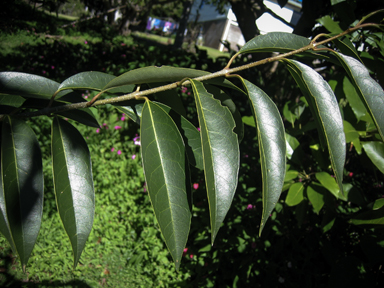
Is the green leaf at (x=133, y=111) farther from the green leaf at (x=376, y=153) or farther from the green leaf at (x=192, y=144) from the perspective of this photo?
the green leaf at (x=376, y=153)

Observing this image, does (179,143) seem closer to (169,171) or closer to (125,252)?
(169,171)

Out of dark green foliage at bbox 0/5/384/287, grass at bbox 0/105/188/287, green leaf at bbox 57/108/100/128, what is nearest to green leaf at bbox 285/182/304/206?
dark green foliage at bbox 0/5/384/287

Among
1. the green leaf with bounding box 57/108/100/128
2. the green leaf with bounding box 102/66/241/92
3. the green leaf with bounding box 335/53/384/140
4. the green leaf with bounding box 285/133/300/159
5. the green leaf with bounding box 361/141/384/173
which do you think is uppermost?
the green leaf with bounding box 335/53/384/140

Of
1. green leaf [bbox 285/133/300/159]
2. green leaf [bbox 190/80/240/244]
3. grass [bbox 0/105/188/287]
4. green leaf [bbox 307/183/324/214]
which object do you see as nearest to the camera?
green leaf [bbox 190/80/240/244]

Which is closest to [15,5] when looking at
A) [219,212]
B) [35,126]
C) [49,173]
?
[35,126]

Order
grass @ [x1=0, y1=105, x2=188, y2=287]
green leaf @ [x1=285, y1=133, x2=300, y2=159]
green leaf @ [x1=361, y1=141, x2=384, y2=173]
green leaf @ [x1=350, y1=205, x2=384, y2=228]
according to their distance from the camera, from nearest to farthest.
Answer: green leaf @ [x1=350, y1=205, x2=384, y2=228], green leaf @ [x1=361, y1=141, x2=384, y2=173], green leaf @ [x1=285, y1=133, x2=300, y2=159], grass @ [x1=0, y1=105, x2=188, y2=287]

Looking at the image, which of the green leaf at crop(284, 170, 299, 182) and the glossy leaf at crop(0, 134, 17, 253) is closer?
the glossy leaf at crop(0, 134, 17, 253)

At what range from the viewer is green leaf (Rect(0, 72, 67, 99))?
2.45 feet

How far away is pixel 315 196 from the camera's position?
157 cm

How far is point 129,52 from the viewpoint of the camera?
5688 millimetres

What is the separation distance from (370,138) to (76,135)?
4.96 feet

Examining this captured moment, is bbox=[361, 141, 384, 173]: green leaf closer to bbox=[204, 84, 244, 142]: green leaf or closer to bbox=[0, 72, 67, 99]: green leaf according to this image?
bbox=[204, 84, 244, 142]: green leaf

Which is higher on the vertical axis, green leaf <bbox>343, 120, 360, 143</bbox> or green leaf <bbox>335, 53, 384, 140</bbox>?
green leaf <bbox>335, 53, 384, 140</bbox>

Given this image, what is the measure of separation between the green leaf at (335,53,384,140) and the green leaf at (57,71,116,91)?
600 mm
